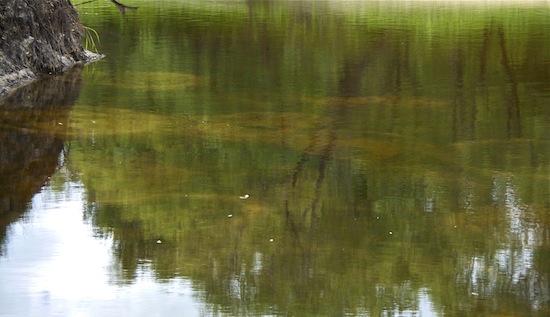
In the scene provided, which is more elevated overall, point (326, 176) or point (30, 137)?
point (326, 176)

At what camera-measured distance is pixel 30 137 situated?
39.3 feet

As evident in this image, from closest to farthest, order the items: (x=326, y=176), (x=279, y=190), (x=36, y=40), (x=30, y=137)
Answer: (x=279, y=190), (x=326, y=176), (x=30, y=137), (x=36, y=40)

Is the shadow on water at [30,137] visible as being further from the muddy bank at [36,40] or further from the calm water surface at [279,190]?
the muddy bank at [36,40]

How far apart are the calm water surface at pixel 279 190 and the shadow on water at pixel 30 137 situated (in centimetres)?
3

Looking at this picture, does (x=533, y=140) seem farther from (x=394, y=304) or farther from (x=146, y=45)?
(x=146, y=45)

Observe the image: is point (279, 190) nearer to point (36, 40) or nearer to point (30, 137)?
point (30, 137)

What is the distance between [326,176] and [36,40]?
8.89m

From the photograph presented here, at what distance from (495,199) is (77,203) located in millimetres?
3778

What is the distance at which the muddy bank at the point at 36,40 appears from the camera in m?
16.1

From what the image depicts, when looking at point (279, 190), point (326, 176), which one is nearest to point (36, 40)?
point (326, 176)

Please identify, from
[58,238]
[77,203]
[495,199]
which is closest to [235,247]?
[58,238]

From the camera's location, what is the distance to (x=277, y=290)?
22.6 feet

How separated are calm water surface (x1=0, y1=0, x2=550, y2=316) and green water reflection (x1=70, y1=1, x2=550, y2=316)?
0.03 m

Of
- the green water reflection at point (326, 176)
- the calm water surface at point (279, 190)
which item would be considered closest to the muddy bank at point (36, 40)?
the calm water surface at point (279, 190)
